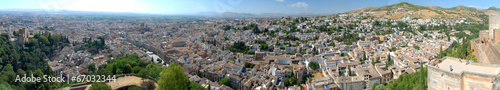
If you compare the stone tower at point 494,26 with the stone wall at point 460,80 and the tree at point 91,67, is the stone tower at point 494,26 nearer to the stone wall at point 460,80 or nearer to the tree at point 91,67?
the stone wall at point 460,80

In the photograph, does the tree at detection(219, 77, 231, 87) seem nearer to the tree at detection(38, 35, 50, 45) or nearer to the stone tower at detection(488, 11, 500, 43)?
the stone tower at detection(488, 11, 500, 43)

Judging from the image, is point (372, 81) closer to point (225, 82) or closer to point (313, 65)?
point (313, 65)

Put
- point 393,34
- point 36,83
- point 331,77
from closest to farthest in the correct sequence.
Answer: point 36,83 < point 331,77 < point 393,34

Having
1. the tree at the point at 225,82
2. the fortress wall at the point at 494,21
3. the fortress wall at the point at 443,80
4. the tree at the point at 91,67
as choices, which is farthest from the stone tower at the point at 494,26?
the tree at the point at 91,67

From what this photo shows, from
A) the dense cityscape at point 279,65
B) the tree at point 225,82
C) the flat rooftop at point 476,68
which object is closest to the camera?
the flat rooftop at point 476,68

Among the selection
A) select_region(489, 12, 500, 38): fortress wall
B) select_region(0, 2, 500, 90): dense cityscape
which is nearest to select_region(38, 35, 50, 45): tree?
select_region(0, 2, 500, 90): dense cityscape

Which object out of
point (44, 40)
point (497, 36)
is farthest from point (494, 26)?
point (44, 40)

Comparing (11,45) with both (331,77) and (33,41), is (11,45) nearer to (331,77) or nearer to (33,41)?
(33,41)

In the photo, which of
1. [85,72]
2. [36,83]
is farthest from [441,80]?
[85,72]

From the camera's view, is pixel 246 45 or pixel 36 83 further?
pixel 246 45
